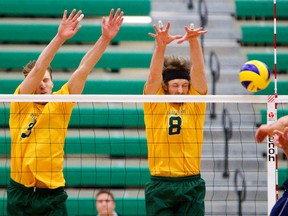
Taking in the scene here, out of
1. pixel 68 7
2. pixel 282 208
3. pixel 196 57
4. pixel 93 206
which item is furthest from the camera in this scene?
pixel 68 7

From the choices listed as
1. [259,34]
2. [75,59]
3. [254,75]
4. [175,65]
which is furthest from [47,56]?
[259,34]

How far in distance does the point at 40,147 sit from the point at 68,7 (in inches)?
207

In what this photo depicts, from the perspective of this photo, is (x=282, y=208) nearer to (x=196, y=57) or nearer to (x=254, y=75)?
(x=254, y=75)

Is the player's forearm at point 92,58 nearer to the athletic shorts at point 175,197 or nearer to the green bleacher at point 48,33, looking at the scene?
the athletic shorts at point 175,197

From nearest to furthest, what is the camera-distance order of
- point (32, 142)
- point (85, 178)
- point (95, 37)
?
point (32, 142) < point (85, 178) < point (95, 37)

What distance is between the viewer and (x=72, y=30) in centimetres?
668

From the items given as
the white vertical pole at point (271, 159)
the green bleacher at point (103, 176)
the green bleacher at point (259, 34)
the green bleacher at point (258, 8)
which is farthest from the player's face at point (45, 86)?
the green bleacher at point (258, 8)

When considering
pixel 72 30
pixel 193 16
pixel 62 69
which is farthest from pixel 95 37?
pixel 72 30

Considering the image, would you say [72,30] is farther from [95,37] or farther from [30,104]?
[95,37]

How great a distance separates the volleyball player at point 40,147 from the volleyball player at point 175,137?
62 centimetres

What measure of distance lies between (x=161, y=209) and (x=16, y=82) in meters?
5.02

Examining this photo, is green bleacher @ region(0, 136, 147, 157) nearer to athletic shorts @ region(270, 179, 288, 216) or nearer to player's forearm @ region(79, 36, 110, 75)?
player's forearm @ region(79, 36, 110, 75)

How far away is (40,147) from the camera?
21.2ft

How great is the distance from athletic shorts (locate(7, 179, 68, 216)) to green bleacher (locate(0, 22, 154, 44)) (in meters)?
5.13
